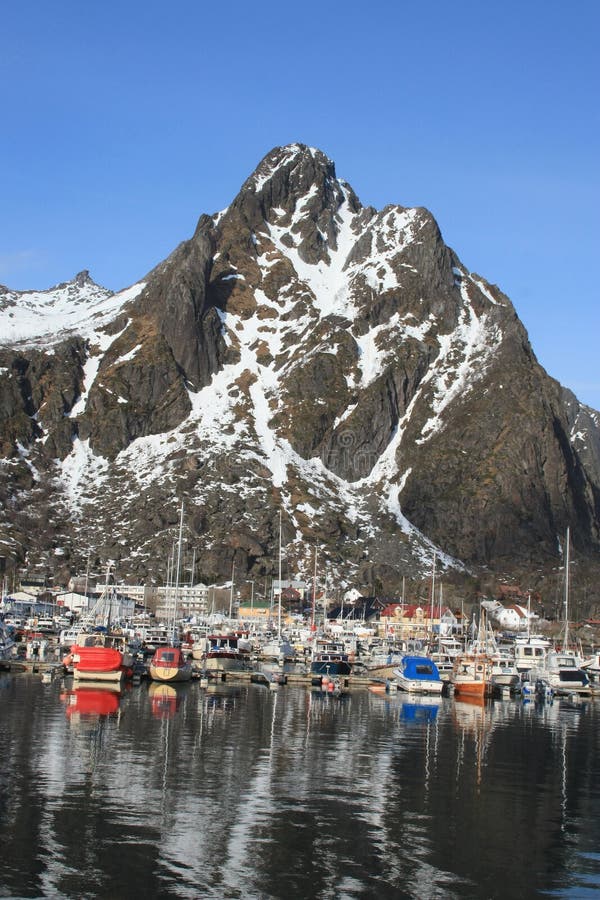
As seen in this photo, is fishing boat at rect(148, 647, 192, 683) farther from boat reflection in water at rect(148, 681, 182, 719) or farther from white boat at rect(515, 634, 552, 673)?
white boat at rect(515, 634, 552, 673)

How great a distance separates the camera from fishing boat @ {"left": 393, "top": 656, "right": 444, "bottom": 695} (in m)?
96.0

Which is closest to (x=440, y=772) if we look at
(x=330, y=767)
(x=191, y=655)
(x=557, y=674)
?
(x=330, y=767)

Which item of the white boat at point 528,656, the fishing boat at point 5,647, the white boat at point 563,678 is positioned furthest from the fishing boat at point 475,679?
→ the fishing boat at point 5,647

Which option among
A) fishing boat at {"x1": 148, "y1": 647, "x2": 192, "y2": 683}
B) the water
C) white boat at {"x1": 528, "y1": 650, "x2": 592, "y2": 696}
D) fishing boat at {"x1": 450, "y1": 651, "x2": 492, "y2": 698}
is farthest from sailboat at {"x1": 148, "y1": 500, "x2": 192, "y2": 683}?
white boat at {"x1": 528, "y1": 650, "x2": 592, "y2": 696}

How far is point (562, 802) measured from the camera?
4394 cm

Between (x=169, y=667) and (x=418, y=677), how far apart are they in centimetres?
2132

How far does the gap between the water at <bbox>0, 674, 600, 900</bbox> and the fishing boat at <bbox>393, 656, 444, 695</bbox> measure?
977 inches

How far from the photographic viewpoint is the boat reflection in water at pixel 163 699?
69250 mm

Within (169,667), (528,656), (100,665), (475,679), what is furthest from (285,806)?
(528,656)

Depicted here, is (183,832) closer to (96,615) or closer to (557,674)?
(557,674)

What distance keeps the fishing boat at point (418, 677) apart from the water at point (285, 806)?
2481cm

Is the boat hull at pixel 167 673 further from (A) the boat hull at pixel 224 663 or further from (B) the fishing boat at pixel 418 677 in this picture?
(B) the fishing boat at pixel 418 677

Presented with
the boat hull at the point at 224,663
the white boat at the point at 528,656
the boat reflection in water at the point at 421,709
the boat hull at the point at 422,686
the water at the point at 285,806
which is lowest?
the water at the point at 285,806

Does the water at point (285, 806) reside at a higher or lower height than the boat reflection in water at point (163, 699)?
lower
